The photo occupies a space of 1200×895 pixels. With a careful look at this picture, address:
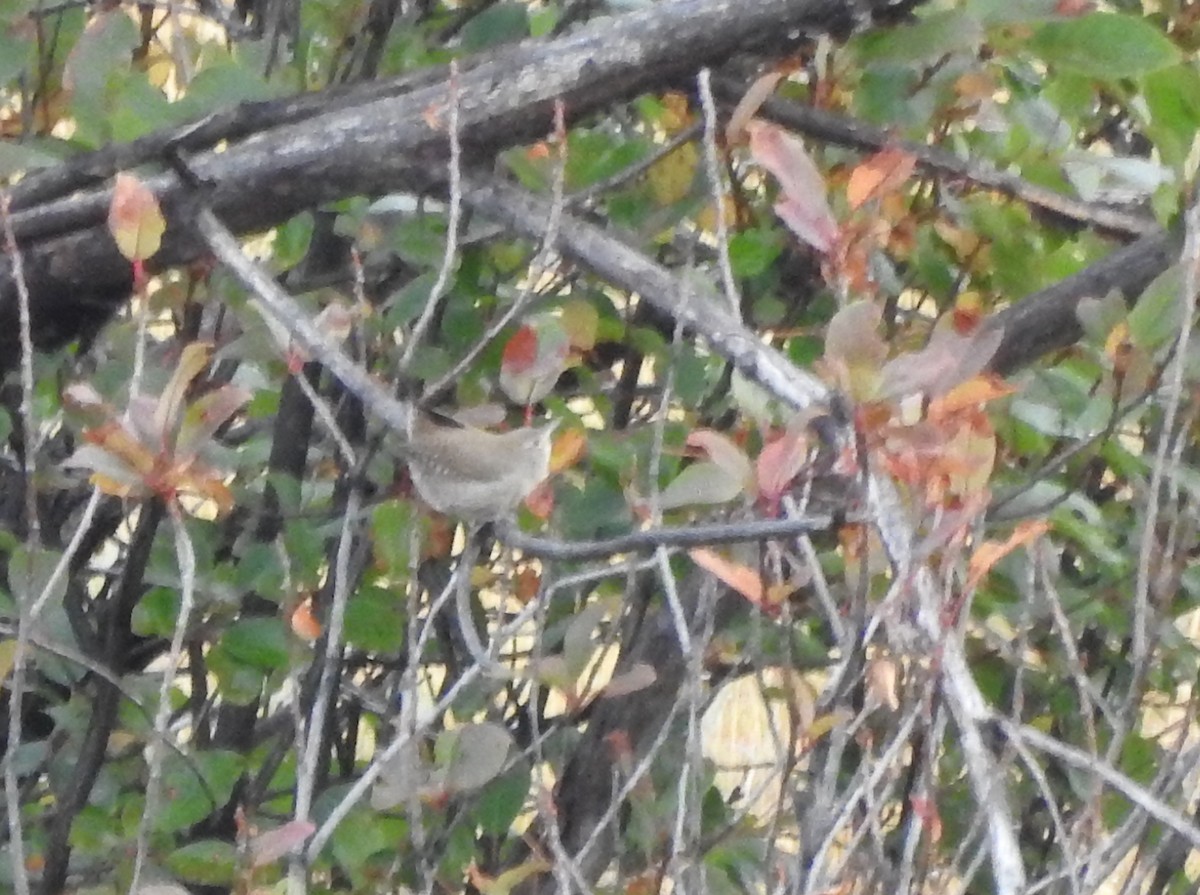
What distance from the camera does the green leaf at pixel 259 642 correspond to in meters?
0.90

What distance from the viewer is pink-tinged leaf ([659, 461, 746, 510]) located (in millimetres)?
708

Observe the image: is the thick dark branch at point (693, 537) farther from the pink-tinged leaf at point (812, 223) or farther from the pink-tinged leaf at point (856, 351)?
the pink-tinged leaf at point (812, 223)

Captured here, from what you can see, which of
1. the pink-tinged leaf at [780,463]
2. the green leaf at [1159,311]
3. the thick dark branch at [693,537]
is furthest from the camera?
the green leaf at [1159,311]

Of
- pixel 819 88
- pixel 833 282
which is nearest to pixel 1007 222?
pixel 819 88

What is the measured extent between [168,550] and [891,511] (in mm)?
637

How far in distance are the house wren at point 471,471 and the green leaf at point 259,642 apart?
211 millimetres

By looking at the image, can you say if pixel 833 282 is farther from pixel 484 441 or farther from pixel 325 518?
pixel 325 518

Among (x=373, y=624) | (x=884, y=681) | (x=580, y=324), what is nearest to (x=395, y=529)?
(x=373, y=624)

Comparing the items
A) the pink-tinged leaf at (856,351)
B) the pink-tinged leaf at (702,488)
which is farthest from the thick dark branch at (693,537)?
the pink-tinged leaf at (702,488)

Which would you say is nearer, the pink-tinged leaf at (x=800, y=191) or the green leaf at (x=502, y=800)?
the pink-tinged leaf at (x=800, y=191)

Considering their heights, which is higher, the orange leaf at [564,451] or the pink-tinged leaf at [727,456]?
the orange leaf at [564,451]

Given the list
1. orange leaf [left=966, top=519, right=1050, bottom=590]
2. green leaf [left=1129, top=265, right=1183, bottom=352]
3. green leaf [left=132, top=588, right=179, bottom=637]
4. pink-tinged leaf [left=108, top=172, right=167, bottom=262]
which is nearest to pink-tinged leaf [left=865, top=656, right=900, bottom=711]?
orange leaf [left=966, top=519, right=1050, bottom=590]

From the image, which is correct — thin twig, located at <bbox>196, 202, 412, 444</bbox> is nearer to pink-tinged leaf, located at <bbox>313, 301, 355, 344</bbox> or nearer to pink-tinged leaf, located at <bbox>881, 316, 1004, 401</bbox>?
pink-tinged leaf, located at <bbox>313, 301, 355, 344</bbox>

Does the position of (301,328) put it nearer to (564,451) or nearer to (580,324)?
(564,451)
